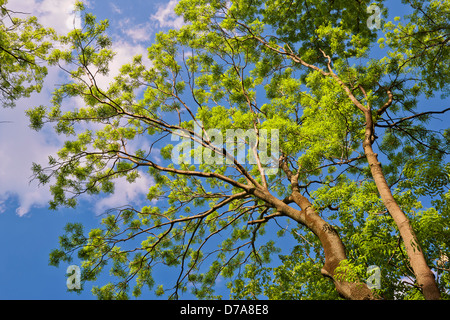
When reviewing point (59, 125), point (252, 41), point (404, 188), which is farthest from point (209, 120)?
point (404, 188)

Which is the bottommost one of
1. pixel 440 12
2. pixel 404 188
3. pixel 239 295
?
pixel 239 295

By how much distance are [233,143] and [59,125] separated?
4.55m

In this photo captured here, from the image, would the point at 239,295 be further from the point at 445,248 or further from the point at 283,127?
the point at 445,248

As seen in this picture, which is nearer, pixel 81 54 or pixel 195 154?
pixel 81 54

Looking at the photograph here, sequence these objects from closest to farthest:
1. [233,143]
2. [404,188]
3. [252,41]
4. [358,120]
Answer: [404,188], [358,120], [233,143], [252,41]

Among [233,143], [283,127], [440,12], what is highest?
[440,12]

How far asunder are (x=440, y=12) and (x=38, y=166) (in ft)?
30.6

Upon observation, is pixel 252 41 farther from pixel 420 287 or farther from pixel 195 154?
pixel 420 287

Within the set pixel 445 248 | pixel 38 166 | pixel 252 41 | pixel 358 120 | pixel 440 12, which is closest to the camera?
pixel 445 248

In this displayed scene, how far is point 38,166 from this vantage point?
20.6 ft

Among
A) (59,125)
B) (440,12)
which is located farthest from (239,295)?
(440,12)

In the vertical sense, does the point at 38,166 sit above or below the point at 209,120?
below

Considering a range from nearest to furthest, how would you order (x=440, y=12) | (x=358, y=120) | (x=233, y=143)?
(x=358, y=120), (x=440, y=12), (x=233, y=143)
